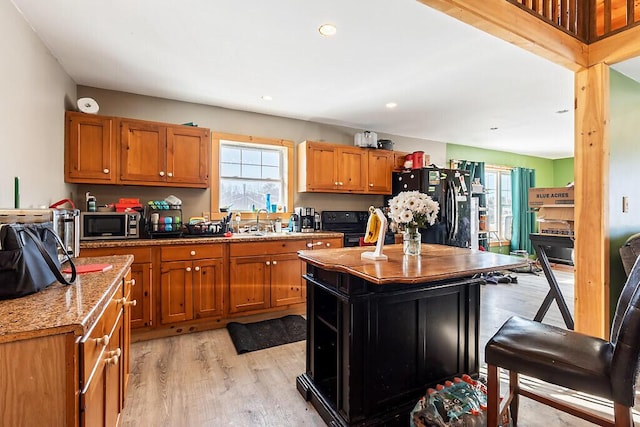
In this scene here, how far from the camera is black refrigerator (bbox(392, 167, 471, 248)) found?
14.6ft

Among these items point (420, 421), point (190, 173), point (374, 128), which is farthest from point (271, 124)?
point (420, 421)

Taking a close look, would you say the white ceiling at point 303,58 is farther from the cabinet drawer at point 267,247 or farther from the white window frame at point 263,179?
the cabinet drawer at point 267,247

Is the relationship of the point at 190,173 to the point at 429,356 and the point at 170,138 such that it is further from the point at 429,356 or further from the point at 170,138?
the point at 429,356

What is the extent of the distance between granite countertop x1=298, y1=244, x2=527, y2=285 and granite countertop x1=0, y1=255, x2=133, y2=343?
3.37ft

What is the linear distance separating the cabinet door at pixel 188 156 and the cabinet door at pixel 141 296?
979 millimetres

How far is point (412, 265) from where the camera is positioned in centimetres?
170

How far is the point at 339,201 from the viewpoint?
15.3ft

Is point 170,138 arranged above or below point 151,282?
above

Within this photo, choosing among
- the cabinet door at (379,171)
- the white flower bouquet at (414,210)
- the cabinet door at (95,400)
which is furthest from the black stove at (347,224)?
the cabinet door at (95,400)

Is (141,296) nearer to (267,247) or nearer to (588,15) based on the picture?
(267,247)

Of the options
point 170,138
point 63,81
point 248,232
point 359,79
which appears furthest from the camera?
point 248,232

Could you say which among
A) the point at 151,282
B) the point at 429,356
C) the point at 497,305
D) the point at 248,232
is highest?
the point at 248,232

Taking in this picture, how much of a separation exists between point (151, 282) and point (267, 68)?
2.27 meters

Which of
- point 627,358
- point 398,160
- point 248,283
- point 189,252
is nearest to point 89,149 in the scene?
point 189,252
